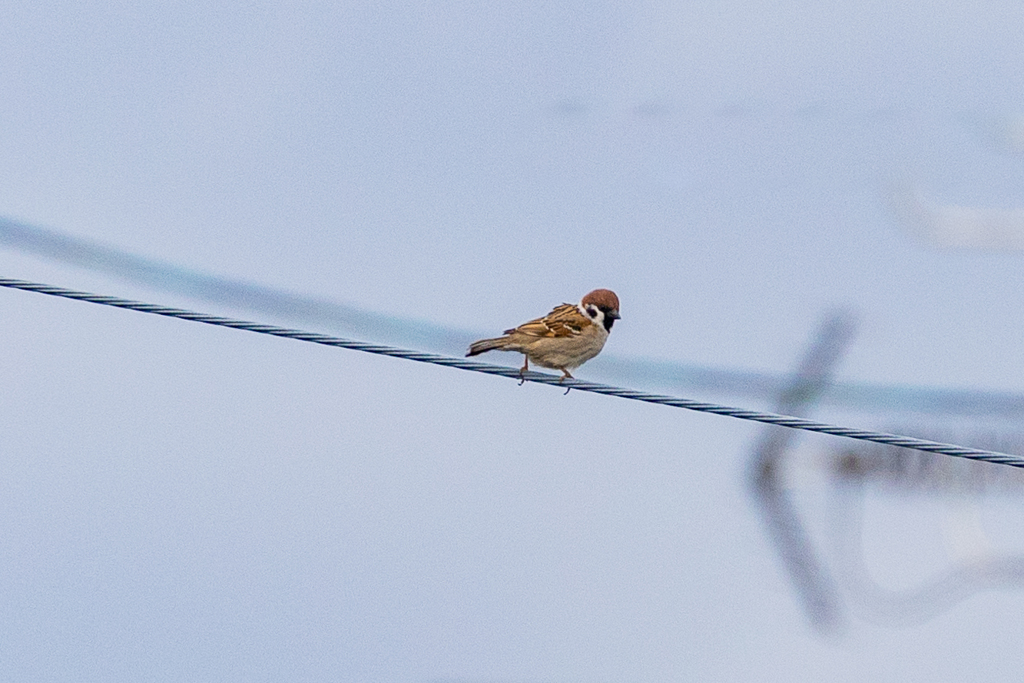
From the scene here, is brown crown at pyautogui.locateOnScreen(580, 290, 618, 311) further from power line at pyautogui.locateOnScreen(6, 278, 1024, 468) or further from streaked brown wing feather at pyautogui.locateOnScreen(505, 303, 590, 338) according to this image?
power line at pyautogui.locateOnScreen(6, 278, 1024, 468)

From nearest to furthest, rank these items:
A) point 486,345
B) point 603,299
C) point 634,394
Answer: point 634,394 → point 486,345 → point 603,299

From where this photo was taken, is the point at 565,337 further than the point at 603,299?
No

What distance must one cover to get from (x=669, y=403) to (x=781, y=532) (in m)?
2.55

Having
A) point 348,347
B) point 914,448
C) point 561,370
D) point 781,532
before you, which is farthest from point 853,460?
point 348,347

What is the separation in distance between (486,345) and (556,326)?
46 centimetres

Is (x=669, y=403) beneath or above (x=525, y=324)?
beneath

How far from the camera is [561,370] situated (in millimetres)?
9320

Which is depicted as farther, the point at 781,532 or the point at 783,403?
the point at 781,532

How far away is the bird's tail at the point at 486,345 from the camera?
893 centimetres

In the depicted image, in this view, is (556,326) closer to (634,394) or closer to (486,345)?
(486,345)

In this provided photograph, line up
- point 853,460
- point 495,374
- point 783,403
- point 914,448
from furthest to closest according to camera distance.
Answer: point 853,460 < point 783,403 < point 495,374 < point 914,448

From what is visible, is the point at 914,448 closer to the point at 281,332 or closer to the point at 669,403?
the point at 669,403

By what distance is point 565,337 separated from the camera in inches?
362

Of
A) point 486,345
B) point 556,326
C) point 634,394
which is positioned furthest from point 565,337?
point 634,394
